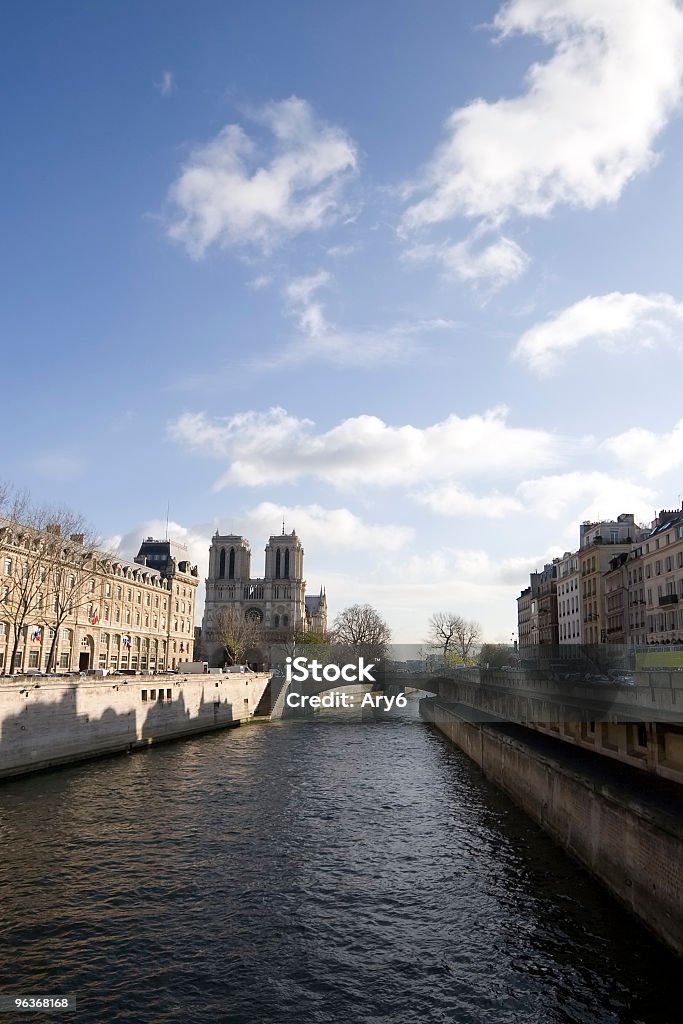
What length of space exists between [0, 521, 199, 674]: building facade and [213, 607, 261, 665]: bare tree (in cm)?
970

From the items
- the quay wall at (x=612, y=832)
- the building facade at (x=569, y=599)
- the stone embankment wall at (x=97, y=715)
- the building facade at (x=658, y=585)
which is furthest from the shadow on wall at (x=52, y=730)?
the building facade at (x=569, y=599)

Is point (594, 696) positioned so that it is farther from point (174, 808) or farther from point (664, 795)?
point (174, 808)

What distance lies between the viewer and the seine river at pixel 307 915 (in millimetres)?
14547

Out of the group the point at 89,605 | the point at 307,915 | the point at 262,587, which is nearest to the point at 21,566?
the point at 89,605

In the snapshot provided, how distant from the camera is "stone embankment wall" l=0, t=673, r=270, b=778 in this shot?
3844cm

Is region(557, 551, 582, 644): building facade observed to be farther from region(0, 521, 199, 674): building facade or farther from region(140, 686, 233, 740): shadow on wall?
region(0, 521, 199, 674): building facade

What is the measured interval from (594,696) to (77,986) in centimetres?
2332

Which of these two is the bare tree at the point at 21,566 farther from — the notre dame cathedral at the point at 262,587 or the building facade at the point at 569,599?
the notre dame cathedral at the point at 262,587

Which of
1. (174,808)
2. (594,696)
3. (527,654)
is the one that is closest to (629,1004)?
(594,696)

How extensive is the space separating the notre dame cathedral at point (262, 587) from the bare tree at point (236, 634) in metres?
11.3

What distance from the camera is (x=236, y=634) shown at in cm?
13438

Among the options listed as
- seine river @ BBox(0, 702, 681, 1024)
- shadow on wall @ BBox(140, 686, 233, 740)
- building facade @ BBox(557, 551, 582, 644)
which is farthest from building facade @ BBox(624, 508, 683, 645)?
seine river @ BBox(0, 702, 681, 1024)

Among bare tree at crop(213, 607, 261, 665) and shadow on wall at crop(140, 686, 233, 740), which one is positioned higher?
bare tree at crop(213, 607, 261, 665)

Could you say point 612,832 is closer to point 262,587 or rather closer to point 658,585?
point 658,585
